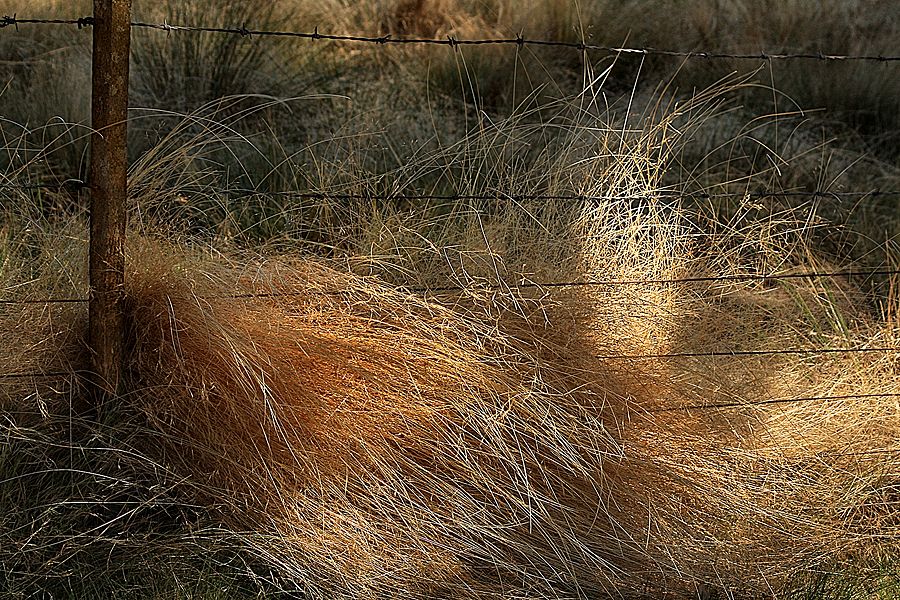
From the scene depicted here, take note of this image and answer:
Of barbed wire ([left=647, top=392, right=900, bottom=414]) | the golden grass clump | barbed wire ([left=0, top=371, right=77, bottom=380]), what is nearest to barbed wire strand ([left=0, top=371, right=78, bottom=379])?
barbed wire ([left=0, top=371, right=77, bottom=380])

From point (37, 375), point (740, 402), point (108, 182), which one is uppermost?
point (108, 182)

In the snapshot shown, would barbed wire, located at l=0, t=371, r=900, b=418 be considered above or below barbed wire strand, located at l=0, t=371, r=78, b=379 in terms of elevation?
below

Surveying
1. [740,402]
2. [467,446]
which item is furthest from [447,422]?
[740,402]

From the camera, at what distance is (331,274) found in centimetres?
287

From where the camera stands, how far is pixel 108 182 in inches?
97.5

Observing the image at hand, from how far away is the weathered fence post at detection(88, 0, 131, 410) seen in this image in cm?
243

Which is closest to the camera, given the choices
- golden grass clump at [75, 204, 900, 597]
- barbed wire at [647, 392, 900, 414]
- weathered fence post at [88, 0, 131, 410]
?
weathered fence post at [88, 0, 131, 410]

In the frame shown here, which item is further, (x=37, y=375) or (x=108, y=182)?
(x=37, y=375)

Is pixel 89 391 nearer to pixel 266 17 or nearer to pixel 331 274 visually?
pixel 331 274

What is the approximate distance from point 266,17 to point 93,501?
4081 mm

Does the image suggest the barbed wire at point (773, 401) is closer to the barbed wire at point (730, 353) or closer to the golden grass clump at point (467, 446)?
the golden grass clump at point (467, 446)

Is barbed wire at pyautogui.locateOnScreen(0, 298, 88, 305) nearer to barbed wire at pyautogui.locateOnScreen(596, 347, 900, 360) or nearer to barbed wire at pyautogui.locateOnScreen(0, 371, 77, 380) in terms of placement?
barbed wire at pyautogui.locateOnScreen(0, 371, 77, 380)

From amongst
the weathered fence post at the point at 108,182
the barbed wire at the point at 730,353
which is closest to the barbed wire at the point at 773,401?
the barbed wire at the point at 730,353

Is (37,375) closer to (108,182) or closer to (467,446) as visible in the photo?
(108,182)
